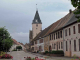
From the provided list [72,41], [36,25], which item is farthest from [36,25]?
[72,41]

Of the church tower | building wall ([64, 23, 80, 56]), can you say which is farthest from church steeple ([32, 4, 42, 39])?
building wall ([64, 23, 80, 56])

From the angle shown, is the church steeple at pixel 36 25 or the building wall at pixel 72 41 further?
the church steeple at pixel 36 25

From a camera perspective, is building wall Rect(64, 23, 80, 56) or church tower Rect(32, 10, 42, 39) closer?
building wall Rect(64, 23, 80, 56)

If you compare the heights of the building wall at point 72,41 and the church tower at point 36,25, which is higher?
the church tower at point 36,25

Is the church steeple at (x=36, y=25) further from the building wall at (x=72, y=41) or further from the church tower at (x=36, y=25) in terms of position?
the building wall at (x=72, y=41)

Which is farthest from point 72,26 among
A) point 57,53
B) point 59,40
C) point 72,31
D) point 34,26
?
point 34,26

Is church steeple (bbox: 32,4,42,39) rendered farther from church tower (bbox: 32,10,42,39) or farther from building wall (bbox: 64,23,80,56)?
building wall (bbox: 64,23,80,56)

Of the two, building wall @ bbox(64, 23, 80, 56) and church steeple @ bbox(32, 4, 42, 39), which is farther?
church steeple @ bbox(32, 4, 42, 39)

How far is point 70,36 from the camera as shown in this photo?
2923 centimetres

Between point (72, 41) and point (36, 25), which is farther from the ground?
point (36, 25)

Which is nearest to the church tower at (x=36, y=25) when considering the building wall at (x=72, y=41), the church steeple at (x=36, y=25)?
the church steeple at (x=36, y=25)

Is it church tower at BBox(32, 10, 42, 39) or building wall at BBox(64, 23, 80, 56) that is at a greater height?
church tower at BBox(32, 10, 42, 39)

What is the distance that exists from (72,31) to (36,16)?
76647 millimetres

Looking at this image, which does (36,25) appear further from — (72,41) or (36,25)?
(72,41)
